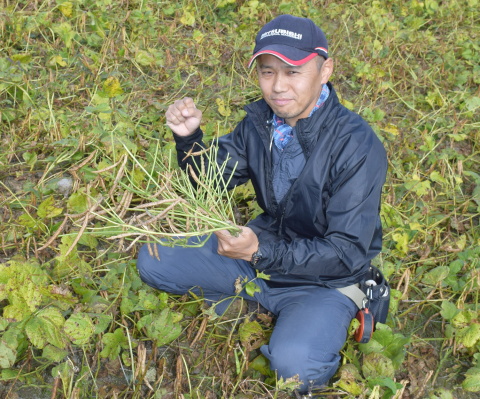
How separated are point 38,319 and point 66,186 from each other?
886 millimetres

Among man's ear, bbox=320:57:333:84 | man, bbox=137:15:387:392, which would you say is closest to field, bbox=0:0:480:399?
man, bbox=137:15:387:392

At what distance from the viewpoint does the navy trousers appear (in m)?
1.58

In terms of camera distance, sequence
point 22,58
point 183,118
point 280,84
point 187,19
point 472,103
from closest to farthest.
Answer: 1. point 280,84
2. point 183,118
3. point 22,58
4. point 472,103
5. point 187,19

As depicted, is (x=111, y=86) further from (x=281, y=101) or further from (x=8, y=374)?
(x=8, y=374)

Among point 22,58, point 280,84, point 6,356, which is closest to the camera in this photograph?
point 6,356

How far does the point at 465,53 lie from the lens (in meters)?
3.46

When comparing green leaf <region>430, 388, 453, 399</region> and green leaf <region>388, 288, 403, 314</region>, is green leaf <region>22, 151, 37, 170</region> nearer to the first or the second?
green leaf <region>388, 288, 403, 314</region>

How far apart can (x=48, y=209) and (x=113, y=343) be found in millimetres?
723

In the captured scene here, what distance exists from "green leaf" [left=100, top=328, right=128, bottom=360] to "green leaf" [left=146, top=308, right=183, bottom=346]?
0.34ft

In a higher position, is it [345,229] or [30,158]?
[345,229]

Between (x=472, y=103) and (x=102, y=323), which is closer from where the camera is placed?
(x=102, y=323)

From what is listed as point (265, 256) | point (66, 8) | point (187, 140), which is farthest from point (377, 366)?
point (66, 8)

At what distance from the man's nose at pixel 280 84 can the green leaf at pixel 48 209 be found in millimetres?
1097

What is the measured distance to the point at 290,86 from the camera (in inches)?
65.6
